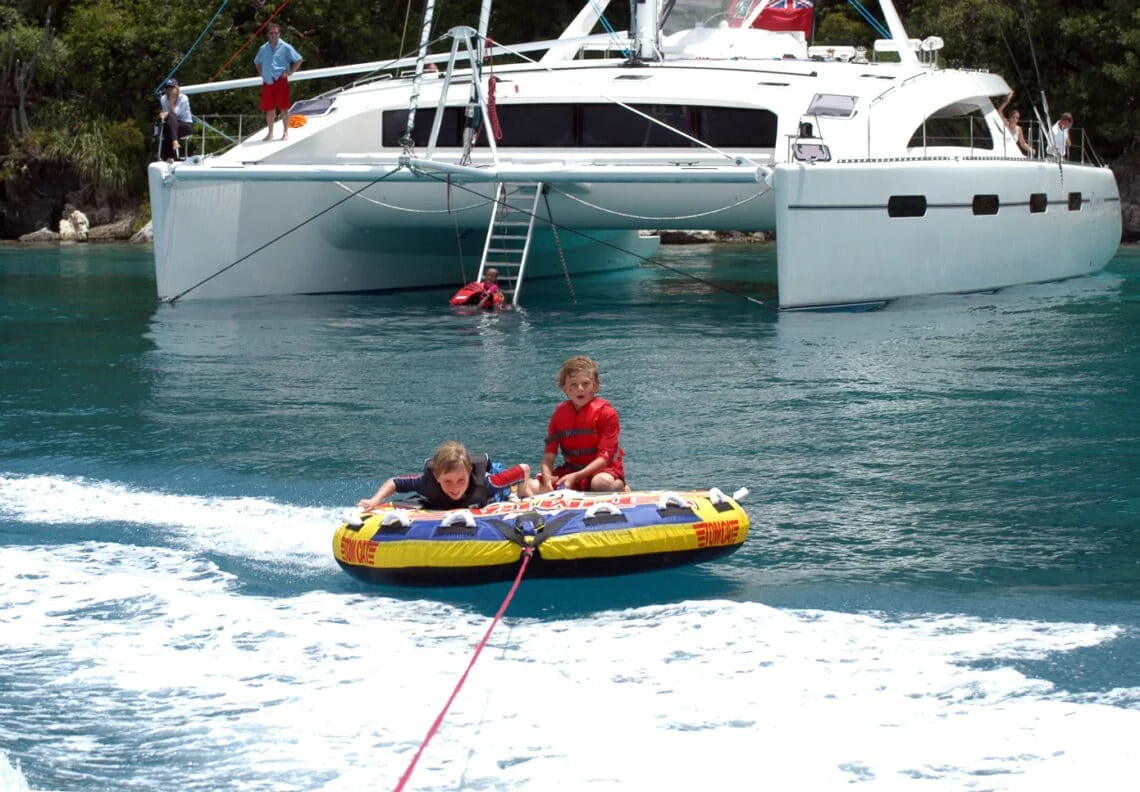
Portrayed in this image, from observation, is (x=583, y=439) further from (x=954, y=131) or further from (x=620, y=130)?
(x=954, y=131)

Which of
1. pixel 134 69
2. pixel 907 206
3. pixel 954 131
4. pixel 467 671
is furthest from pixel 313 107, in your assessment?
pixel 134 69

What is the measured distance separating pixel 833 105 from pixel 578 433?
9527 mm

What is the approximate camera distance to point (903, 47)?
63.1ft

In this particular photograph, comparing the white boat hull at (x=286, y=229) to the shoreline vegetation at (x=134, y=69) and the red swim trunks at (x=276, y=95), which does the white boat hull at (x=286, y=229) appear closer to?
the red swim trunks at (x=276, y=95)

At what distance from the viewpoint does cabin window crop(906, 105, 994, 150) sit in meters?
16.8

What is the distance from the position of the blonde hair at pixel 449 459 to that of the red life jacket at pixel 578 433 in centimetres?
78

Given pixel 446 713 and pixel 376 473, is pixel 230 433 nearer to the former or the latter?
pixel 376 473

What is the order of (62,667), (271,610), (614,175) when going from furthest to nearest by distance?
(614,175), (271,610), (62,667)

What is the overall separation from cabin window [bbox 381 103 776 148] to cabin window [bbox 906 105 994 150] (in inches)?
63.7

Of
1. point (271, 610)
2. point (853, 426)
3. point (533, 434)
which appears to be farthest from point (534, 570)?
point (853, 426)

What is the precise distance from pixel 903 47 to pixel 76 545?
1449cm

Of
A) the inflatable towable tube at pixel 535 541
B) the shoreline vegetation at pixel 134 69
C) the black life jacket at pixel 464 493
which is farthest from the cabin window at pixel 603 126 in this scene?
the shoreline vegetation at pixel 134 69

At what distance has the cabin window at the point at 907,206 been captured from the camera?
15.3m

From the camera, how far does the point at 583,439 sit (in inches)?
286
